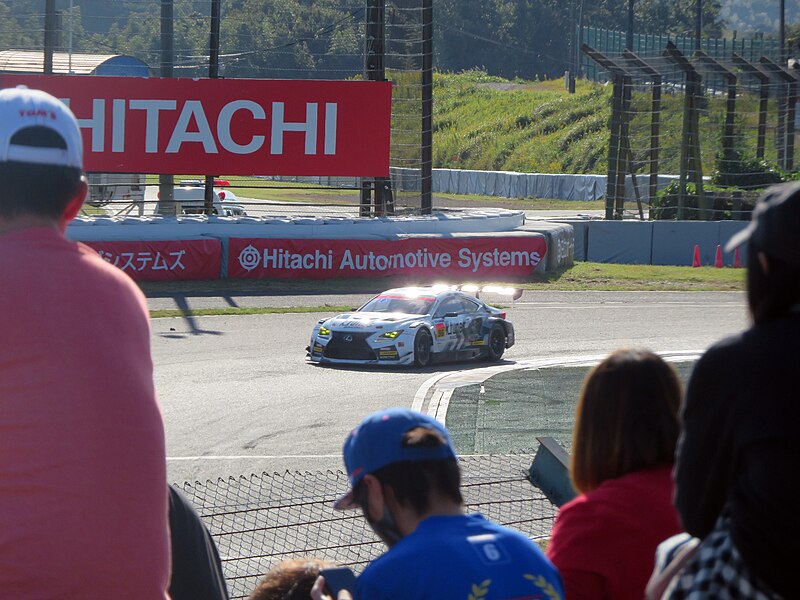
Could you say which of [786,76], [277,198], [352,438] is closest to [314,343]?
[352,438]

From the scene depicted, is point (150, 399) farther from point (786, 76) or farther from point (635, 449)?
point (786, 76)

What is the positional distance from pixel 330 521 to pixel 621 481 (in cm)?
298

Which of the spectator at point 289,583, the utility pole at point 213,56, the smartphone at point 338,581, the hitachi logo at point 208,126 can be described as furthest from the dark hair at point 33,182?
the utility pole at point 213,56

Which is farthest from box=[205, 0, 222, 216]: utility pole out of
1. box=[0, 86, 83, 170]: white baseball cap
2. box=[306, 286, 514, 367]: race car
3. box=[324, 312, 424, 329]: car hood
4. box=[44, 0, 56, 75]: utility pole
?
box=[0, 86, 83, 170]: white baseball cap

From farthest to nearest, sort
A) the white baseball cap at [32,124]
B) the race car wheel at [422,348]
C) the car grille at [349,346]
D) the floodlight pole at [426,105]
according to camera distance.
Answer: the floodlight pole at [426,105]
the race car wheel at [422,348]
the car grille at [349,346]
the white baseball cap at [32,124]

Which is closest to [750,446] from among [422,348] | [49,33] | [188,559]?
[188,559]

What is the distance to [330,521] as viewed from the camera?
19.2ft

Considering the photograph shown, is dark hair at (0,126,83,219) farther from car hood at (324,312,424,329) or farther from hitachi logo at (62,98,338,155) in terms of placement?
hitachi logo at (62,98,338,155)

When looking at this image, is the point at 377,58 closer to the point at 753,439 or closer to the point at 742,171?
the point at 742,171

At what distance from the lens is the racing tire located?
1705 cm

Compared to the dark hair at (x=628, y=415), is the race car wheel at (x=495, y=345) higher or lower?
lower

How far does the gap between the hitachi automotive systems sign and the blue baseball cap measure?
24891mm

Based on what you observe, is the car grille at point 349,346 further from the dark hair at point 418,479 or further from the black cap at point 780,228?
the black cap at point 780,228

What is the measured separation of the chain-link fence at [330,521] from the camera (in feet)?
19.2
